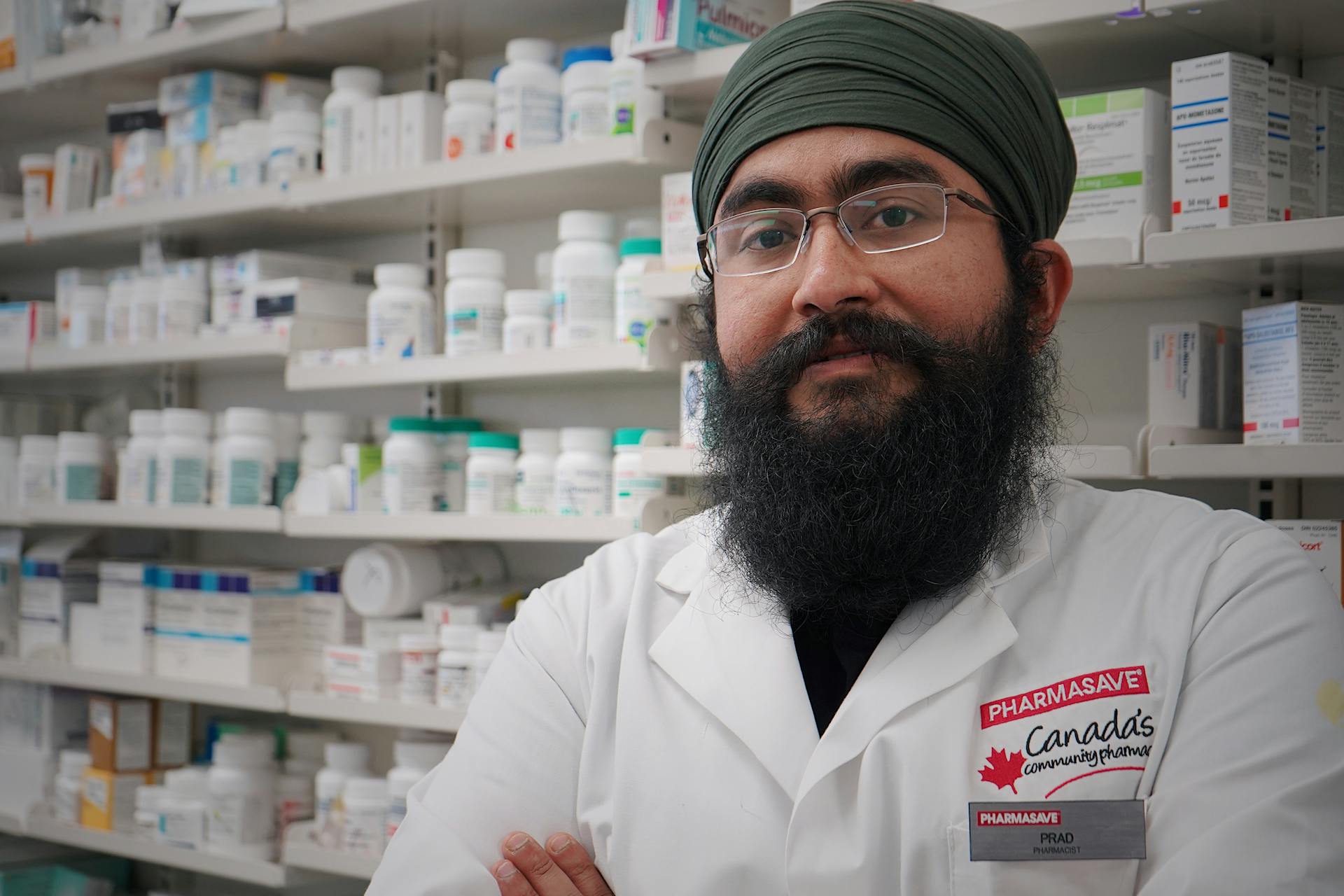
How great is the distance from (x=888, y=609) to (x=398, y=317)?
1337 mm

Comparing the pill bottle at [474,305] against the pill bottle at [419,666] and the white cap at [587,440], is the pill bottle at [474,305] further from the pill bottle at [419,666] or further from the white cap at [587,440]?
the pill bottle at [419,666]

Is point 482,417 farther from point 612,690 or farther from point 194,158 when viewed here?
point 612,690

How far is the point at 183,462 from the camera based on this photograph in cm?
249

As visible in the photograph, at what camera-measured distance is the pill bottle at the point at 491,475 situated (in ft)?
6.91

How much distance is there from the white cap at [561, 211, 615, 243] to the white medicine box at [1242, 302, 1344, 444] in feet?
3.33

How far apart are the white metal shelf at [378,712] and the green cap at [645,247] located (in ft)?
2.77

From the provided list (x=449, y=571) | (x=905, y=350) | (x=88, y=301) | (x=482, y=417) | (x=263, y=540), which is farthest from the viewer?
(x=263, y=540)

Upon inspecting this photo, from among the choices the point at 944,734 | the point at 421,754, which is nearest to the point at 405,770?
the point at 421,754

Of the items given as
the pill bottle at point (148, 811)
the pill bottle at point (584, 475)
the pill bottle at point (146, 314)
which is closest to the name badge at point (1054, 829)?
the pill bottle at point (584, 475)

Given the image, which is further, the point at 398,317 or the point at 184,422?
the point at 184,422

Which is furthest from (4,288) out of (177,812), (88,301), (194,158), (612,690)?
(612,690)

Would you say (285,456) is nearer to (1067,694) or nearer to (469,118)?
(469,118)

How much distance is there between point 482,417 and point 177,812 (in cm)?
102

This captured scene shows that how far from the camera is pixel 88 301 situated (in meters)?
2.73
